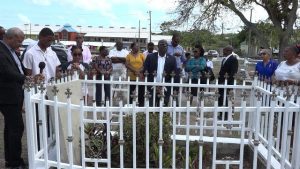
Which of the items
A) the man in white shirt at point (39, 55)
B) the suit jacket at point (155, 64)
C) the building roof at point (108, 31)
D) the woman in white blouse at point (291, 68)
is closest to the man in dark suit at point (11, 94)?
the man in white shirt at point (39, 55)

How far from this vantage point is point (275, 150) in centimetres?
414

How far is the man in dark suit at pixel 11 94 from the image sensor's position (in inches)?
163

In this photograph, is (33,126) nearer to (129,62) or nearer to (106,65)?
(106,65)

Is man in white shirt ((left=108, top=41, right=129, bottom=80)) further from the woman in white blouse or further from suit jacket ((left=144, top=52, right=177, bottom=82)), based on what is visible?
the woman in white blouse

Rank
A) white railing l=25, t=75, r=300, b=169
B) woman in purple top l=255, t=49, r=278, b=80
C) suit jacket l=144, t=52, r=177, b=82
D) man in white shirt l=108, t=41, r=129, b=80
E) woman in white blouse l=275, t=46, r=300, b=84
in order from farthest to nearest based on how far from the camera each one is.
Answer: man in white shirt l=108, t=41, r=129, b=80, woman in purple top l=255, t=49, r=278, b=80, suit jacket l=144, t=52, r=177, b=82, woman in white blouse l=275, t=46, r=300, b=84, white railing l=25, t=75, r=300, b=169

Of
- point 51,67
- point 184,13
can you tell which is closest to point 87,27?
point 184,13

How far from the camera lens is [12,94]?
166 inches

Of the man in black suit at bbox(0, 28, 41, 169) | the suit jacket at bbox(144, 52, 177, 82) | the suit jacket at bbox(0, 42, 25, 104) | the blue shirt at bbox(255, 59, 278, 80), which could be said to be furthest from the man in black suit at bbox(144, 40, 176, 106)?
the suit jacket at bbox(0, 42, 25, 104)

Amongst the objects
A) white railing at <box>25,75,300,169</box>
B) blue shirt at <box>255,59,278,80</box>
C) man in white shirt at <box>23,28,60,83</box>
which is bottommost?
white railing at <box>25,75,300,169</box>

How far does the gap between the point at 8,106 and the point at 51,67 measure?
94 cm

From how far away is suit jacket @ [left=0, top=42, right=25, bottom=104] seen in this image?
13.5 ft

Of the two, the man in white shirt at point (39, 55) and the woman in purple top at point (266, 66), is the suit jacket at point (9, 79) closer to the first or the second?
the man in white shirt at point (39, 55)

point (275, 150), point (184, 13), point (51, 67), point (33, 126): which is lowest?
point (275, 150)

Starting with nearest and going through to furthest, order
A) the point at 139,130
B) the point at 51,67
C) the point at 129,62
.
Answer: the point at 139,130
the point at 51,67
the point at 129,62
